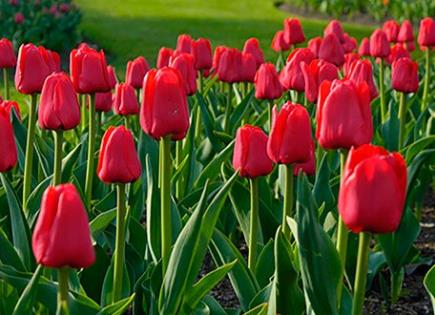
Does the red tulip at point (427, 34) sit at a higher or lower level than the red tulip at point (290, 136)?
lower

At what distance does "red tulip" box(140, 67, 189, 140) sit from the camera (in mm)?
2309

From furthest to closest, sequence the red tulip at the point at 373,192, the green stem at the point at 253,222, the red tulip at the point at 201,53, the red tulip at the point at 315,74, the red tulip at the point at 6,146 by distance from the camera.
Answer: the red tulip at the point at 201,53 → the red tulip at the point at 315,74 → the green stem at the point at 253,222 → the red tulip at the point at 6,146 → the red tulip at the point at 373,192

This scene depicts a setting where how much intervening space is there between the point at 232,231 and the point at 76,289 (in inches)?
50.3

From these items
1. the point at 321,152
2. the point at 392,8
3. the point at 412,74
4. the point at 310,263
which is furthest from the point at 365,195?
the point at 392,8

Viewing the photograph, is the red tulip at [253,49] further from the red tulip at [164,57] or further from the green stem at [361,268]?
the green stem at [361,268]

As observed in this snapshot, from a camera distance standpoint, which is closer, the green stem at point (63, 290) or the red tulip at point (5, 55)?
the green stem at point (63, 290)

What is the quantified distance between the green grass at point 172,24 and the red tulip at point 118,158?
7.54m

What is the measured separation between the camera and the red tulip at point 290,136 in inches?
91.4

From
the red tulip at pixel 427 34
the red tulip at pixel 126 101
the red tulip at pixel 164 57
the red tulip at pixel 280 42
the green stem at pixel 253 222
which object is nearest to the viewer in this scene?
the green stem at pixel 253 222

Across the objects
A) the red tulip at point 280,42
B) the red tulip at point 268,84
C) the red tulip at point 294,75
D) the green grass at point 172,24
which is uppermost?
the red tulip at point 294,75

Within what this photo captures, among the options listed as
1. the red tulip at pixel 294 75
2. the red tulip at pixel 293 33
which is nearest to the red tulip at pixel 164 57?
the red tulip at pixel 294 75

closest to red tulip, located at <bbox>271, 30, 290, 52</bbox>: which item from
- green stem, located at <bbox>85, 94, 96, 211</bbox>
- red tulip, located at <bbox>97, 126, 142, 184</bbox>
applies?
green stem, located at <bbox>85, 94, 96, 211</bbox>

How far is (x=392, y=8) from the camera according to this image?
1270cm

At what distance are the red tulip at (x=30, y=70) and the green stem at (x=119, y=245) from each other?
76 centimetres
